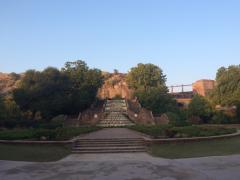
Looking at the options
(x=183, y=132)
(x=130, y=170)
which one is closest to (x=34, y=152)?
(x=130, y=170)

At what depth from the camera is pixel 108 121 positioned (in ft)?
104

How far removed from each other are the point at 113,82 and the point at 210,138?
223 feet

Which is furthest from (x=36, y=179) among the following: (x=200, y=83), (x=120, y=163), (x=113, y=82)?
(x=113, y=82)

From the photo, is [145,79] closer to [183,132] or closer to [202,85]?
[202,85]

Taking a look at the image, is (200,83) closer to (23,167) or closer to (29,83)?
(29,83)

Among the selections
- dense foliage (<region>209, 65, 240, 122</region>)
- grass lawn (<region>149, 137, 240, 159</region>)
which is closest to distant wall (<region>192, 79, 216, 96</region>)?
dense foliage (<region>209, 65, 240, 122</region>)

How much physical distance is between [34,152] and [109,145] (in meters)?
3.76

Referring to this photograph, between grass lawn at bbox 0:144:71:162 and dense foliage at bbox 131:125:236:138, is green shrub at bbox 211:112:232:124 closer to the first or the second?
dense foliage at bbox 131:125:236:138

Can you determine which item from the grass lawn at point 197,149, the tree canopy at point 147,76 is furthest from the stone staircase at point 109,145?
the tree canopy at point 147,76

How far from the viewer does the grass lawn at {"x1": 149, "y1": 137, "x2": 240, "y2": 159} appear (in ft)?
41.8

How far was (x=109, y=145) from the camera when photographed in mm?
15109

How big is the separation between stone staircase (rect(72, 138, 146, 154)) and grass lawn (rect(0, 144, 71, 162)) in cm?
70

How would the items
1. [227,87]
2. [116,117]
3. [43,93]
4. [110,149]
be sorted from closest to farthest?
1. [110,149]
2. [116,117]
3. [43,93]
4. [227,87]

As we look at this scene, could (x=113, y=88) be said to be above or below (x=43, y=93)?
above
